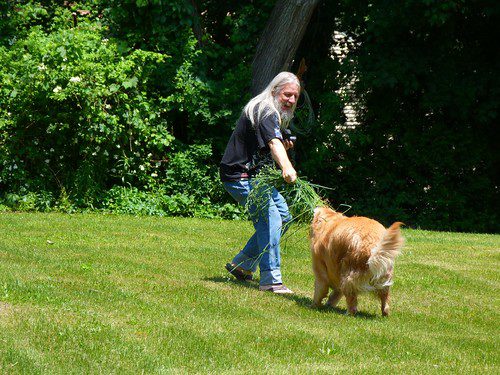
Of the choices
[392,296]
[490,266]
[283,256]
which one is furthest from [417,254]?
[392,296]

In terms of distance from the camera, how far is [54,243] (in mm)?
10492

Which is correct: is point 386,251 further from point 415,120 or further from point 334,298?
point 415,120

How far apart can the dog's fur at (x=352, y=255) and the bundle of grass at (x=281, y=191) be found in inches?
5.7

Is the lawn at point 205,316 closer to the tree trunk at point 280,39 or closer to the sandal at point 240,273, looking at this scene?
the sandal at point 240,273

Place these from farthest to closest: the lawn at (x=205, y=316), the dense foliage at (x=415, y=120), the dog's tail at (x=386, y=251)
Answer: the dense foliage at (x=415, y=120) → the dog's tail at (x=386, y=251) → the lawn at (x=205, y=316)

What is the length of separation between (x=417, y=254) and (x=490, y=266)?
3.49 ft

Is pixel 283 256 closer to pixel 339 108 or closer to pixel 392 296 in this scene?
pixel 392 296

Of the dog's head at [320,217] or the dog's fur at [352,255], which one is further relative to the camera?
the dog's head at [320,217]

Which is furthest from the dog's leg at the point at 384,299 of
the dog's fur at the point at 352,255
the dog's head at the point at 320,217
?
the dog's head at the point at 320,217

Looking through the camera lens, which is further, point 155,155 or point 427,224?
point 427,224

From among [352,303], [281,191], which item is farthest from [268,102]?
[352,303]

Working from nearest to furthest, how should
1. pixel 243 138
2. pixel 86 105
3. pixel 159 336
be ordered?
pixel 159 336 < pixel 243 138 < pixel 86 105

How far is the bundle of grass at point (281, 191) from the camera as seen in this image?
7.73m

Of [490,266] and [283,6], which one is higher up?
[283,6]
